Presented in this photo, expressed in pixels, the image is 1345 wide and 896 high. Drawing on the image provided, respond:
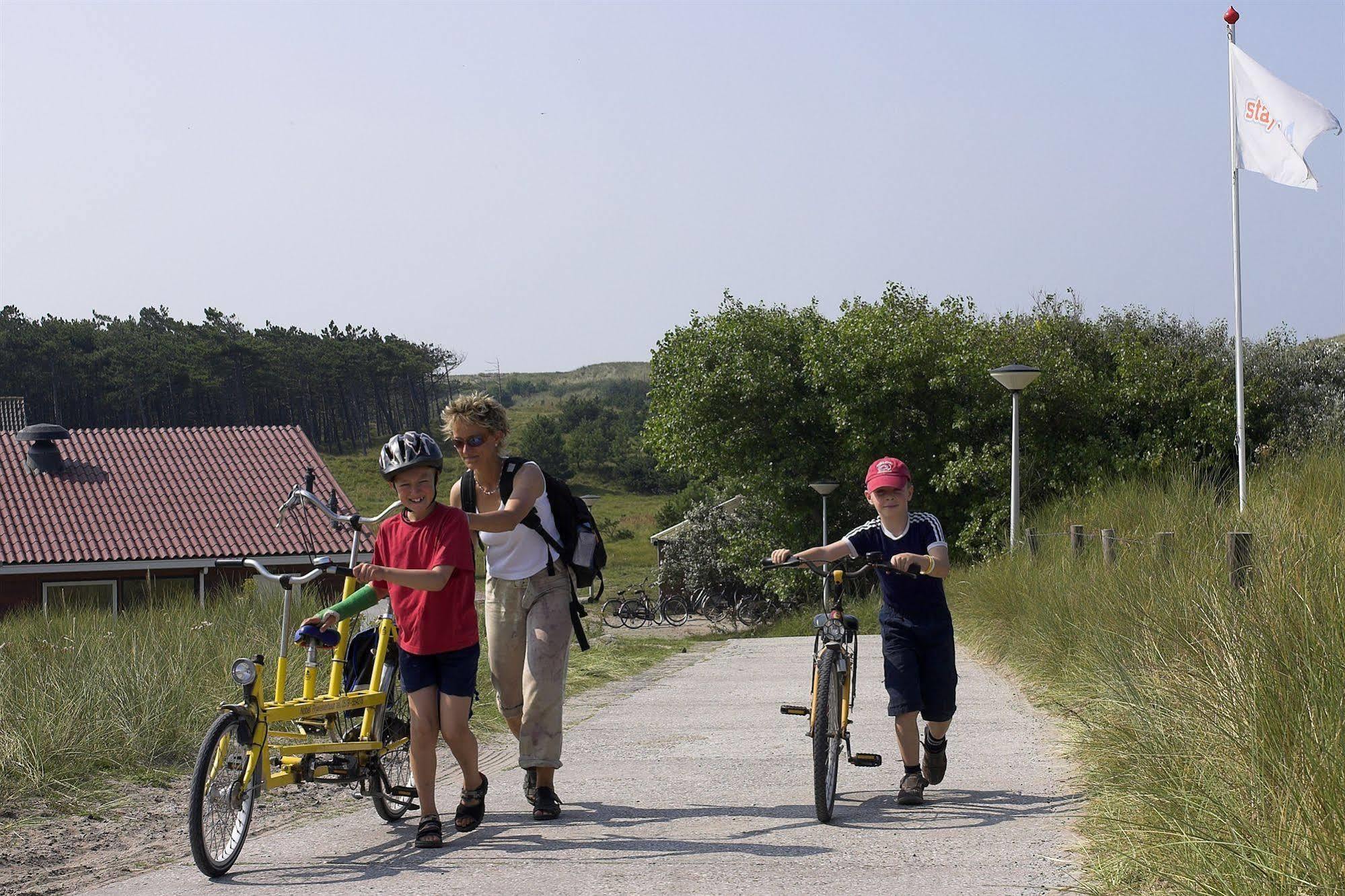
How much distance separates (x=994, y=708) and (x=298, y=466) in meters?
30.9

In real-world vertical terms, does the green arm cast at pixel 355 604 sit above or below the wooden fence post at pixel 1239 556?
below

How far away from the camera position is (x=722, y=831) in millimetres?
5629

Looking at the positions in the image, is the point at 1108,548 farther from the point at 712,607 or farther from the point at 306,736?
the point at 712,607

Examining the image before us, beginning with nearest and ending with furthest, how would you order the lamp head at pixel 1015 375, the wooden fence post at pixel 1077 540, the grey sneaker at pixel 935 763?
the grey sneaker at pixel 935 763 → the wooden fence post at pixel 1077 540 → the lamp head at pixel 1015 375

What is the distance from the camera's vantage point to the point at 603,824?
5863 millimetres

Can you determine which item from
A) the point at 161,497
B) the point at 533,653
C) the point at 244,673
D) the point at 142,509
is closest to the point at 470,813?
the point at 533,653

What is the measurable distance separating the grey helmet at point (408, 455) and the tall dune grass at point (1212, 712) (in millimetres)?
2915

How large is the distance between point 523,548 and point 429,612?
73 cm

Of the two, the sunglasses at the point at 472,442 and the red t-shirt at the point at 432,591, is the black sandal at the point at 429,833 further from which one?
the sunglasses at the point at 472,442

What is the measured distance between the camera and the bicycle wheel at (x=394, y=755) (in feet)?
19.0

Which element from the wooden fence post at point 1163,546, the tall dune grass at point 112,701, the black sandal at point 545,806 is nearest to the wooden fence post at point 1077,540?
the wooden fence post at point 1163,546

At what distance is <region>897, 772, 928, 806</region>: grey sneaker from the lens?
600 cm

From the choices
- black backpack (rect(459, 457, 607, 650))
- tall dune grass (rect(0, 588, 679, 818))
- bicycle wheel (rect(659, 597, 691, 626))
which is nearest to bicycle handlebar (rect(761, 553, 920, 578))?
black backpack (rect(459, 457, 607, 650))

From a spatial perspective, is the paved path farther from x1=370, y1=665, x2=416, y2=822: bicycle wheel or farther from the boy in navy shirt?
the boy in navy shirt
